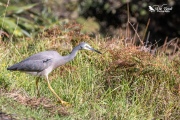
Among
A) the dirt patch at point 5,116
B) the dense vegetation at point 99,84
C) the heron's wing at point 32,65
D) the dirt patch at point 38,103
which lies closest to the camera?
the dirt patch at point 5,116

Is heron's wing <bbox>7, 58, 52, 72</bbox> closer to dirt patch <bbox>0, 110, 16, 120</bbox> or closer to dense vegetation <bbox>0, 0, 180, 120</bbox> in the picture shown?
dense vegetation <bbox>0, 0, 180, 120</bbox>

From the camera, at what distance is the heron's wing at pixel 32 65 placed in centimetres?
776

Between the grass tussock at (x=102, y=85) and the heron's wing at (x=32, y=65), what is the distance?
0.24m

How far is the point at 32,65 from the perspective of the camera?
7.83 metres

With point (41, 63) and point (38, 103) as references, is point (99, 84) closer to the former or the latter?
point (41, 63)

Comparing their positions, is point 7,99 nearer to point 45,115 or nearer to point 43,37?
point 45,115

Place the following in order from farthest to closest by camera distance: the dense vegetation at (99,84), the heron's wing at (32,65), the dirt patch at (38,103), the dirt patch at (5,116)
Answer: the heron's wing at (32,65)
the dense vegetation at (99,84)
the dirt patch at (38,103)
the dirt patch at (5,116)

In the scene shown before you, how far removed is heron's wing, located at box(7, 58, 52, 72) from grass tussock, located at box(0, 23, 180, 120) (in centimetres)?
24

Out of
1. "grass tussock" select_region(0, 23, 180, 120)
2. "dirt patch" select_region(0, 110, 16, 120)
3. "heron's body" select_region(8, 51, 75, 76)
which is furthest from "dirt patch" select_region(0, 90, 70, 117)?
"heron's body" select_region(8, 51, 75, 76)

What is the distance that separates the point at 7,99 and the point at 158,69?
2.64 m

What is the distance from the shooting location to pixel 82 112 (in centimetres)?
731

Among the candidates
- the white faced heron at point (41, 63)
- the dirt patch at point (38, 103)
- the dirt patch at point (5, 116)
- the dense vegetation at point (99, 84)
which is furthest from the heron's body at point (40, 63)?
the dirt patch at point (5, 116)

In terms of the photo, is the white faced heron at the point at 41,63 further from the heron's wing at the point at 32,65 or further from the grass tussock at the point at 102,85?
the grass tussock at the point at 102,85

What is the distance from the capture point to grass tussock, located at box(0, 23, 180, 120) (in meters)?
7.13
